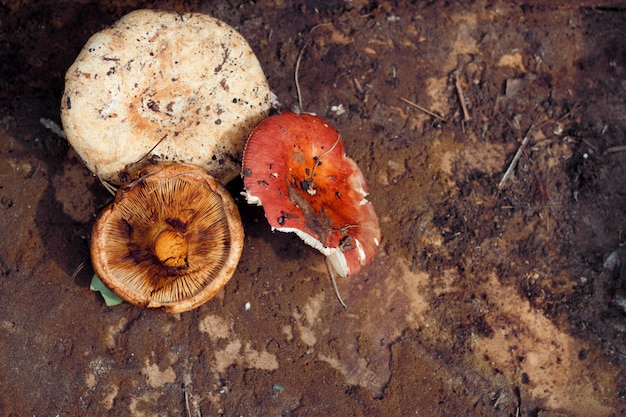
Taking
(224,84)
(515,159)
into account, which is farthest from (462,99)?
(224,84)

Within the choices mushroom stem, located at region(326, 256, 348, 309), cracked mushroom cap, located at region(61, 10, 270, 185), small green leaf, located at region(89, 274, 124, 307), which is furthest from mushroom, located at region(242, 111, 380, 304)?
small green leaf, located at region(89, 274, 124, 307)

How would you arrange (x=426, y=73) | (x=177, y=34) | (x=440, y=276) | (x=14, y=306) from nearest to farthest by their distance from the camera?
(x=177, y=34)
(x=14, y=306)
(x=440, y=276)
(x=426, y=73)

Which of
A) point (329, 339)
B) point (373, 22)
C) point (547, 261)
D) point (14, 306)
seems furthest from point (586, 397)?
point (14, 306)

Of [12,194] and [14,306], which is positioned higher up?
[12,194]

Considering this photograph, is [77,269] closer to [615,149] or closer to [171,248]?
[171,248]

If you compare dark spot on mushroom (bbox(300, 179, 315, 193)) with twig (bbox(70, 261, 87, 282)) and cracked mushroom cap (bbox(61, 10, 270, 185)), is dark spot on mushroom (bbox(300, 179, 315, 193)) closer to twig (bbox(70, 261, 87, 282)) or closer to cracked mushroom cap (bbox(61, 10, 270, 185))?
cracked mushroom cap (bbox(61, 10, 270, 185))

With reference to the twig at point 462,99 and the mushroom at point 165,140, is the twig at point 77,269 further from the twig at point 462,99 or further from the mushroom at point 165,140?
the twig at point 462,99

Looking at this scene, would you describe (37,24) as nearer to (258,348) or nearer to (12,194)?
(12,194)
